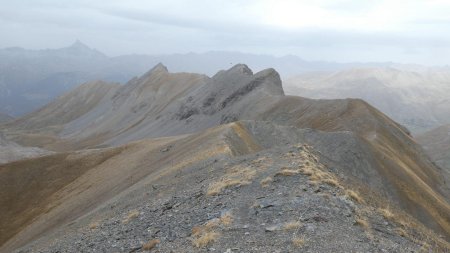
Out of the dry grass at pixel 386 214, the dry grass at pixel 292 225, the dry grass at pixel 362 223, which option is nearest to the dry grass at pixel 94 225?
the dry grass at pixel 292 225

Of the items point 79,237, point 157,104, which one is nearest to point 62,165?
point 79,237

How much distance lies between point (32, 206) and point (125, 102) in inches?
5684

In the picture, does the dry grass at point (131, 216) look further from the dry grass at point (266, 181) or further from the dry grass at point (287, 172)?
the dry grass at point (287, 172)

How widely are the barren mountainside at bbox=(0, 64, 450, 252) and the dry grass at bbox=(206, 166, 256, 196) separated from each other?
12 centimetres

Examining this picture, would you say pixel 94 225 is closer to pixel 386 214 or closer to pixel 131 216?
pixel 131 216

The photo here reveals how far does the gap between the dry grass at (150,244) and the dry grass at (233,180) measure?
497cm

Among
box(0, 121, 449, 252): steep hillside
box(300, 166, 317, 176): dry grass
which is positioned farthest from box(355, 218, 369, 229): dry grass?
box(300, 166, 317, 176): dry grass

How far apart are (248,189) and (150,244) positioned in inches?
240

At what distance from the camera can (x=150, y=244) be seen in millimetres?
20375

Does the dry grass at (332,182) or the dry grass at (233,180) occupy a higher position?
the dry grass at (332,182)

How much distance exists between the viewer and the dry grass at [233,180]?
25.0m

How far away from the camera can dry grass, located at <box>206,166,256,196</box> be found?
25044 mm

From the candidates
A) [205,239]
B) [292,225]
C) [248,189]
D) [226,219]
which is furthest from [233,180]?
[292,225]

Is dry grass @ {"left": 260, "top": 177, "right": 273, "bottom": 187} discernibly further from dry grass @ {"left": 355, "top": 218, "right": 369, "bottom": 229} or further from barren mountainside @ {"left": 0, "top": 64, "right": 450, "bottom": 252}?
dry grass @ {"left": 355, "top": 218, "right": 369, "bottom": 229}
